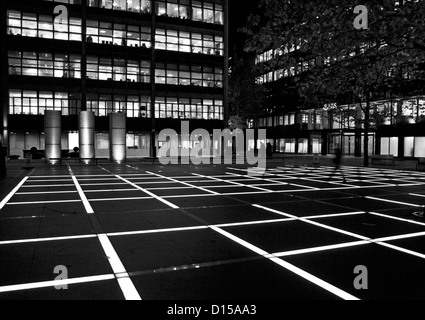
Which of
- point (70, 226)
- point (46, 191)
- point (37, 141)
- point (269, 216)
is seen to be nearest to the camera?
point (70, 226)

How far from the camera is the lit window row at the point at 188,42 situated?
4772 cm

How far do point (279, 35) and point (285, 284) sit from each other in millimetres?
7504

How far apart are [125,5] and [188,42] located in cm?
922

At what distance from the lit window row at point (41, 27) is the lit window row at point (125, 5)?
343cm

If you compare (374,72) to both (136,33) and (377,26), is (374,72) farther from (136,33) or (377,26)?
(136,33)

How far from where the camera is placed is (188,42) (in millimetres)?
49125

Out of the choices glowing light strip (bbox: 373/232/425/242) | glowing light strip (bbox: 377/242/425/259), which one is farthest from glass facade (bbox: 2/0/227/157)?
glowing light strip (bbox: 377/242/425/259)

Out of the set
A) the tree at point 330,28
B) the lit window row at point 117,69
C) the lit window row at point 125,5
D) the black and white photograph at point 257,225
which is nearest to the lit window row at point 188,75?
the lit window row at point 117,69

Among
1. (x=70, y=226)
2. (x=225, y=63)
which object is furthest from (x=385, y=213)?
(x=225, y=63)

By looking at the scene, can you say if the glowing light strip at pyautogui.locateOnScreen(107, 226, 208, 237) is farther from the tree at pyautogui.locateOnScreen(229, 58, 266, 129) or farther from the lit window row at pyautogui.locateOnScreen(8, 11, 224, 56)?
the tree at pyautogui.locateOnScreen(229, 58, 266, 129)

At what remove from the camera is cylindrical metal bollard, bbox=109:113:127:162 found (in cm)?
3459

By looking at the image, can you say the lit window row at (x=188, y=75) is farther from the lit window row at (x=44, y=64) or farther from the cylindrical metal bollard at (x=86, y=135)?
the cylindrical metal bollard at (x=86, y=135)

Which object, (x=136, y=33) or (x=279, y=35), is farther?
(x=136, y=33)

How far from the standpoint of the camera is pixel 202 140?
49844 millimetres
